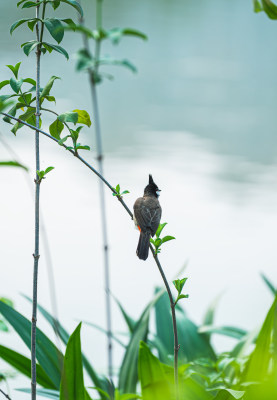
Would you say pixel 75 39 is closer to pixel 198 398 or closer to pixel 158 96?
pixel 158 96

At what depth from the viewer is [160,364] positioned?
1.16m

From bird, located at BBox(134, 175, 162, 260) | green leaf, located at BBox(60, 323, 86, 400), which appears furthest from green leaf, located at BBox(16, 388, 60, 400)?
bird, located at BBox(134, 175, 162, 260)

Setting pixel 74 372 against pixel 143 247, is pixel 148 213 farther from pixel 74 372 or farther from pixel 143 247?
pixel 74 372

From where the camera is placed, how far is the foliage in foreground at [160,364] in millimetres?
992

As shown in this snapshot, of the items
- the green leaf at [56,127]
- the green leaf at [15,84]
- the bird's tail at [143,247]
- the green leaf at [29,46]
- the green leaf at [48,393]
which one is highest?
the green leaf at [29,46]

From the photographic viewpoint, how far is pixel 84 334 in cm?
221

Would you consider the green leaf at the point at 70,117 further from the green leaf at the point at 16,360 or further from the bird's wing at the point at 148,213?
the green leaf at the point at 16,360

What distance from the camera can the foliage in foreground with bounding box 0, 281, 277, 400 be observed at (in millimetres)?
992

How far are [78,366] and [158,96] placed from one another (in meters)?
3.80

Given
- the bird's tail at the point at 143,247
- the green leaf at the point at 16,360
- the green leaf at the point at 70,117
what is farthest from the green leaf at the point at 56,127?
the green leaf at the point at 16,360

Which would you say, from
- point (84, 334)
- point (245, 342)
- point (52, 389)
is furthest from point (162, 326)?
point (84, 334)

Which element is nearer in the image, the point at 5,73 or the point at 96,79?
the point at 96,79

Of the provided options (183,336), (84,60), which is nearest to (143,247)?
(84,60)

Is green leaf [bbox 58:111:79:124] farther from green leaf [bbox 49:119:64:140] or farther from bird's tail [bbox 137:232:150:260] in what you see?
bird's tail [bbox 137:232:150:260]
